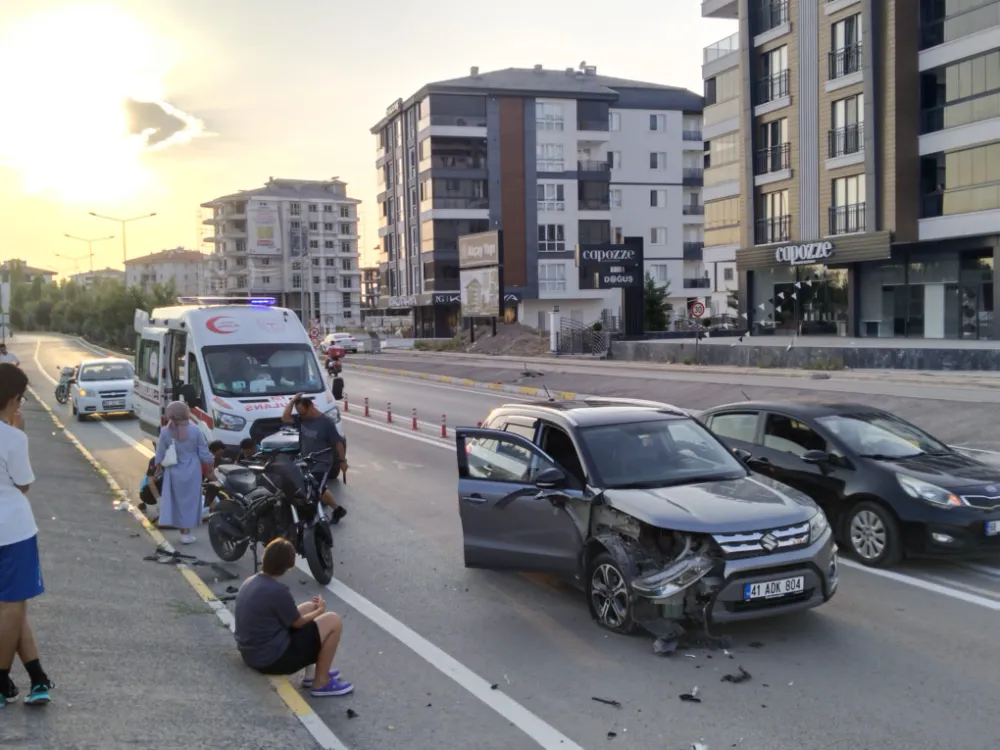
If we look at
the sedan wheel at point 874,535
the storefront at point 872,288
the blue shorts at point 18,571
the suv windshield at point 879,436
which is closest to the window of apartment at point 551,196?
the storefront at point 872,288

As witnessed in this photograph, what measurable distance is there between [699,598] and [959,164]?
35.9m

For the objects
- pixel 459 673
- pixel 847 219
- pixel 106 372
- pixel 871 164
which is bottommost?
pixel 459 673

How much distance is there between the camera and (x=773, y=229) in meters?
46.8

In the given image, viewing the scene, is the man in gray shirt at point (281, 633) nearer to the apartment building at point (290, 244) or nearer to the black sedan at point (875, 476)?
the black sedan at point (875, 476)

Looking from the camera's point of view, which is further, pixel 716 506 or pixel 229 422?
pixel 229 422

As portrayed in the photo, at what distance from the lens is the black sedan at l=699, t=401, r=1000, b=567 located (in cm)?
847

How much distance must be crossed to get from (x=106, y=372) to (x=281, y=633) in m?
22.3

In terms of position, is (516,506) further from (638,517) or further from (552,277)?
(552,277)

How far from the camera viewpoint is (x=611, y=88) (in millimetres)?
83562

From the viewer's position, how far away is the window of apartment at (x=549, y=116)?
77.5m

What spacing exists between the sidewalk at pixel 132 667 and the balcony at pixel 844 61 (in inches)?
1539

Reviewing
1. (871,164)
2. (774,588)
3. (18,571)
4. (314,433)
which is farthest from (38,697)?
(871,164)

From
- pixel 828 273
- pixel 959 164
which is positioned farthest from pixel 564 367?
pixel 959 164

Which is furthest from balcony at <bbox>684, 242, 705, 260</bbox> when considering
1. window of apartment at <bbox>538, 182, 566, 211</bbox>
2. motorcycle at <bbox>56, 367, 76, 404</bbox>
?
motorcycle at <bbox>56, 367, 76, 404</bbox>
